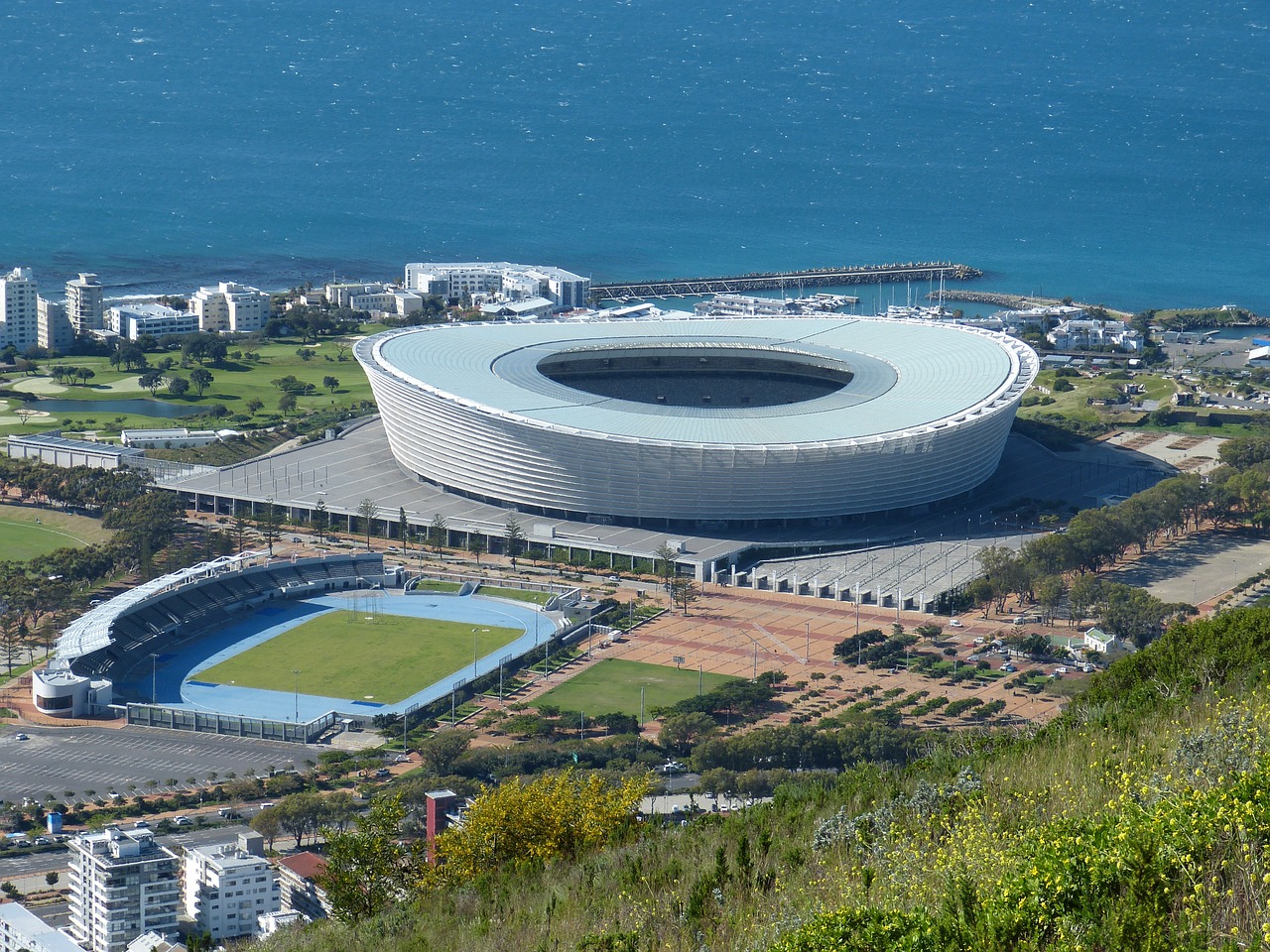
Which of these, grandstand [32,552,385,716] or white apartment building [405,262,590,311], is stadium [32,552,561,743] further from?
white apartment building [405,262,590,311]

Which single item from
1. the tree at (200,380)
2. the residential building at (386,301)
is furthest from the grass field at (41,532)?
the residential building at (386,301)

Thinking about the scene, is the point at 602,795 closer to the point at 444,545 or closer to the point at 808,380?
the point at 444,545

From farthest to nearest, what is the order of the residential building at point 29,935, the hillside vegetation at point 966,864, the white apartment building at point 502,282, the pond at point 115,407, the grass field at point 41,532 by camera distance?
the white apartment building at point 502,282 < the pond at point 115,407 < the grass field at point 41,532 < the residential building at point 29,935 < the hillside vegetation at point 966,864

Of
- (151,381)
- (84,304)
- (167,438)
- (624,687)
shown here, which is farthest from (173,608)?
(84,304)

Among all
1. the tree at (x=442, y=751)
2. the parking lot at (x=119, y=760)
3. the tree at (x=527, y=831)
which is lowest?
the parking lot at (x=119, y=760)

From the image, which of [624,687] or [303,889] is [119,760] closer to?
[303,889]

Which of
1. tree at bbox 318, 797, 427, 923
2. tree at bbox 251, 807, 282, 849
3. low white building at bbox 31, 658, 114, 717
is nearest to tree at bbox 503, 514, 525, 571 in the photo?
low white building at bbox 31, 658, 114, 717

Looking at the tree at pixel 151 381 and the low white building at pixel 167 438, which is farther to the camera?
the tree at pixel 151 381

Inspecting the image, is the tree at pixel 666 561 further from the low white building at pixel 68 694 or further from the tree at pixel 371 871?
the tree at pixel 371 871
